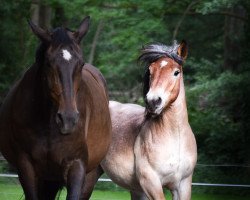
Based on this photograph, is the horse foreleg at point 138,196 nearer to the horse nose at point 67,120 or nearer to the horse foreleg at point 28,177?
the horse foreleg at point 28,177

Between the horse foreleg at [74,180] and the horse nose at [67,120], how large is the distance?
26.0 inches

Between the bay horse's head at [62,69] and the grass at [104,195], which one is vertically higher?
the bay horse's head at [62,69]

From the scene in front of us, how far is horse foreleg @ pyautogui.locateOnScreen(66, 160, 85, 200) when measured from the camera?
7.22m

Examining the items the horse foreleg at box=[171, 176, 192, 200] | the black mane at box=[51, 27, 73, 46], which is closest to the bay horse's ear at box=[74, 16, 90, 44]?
the black mane at box=[51, 27, 73, 46]

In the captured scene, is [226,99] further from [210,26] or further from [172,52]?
[210,26]

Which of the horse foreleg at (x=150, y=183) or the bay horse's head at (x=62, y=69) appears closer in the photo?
the bay horse's head at (x=62, y=69)

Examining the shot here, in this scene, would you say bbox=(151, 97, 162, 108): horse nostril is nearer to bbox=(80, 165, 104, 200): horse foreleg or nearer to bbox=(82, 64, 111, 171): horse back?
bbox=(82, 64, 111, 171): horse back

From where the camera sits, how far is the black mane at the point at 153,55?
920 cm

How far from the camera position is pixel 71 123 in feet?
21.8

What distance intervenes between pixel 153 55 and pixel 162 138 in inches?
35.6

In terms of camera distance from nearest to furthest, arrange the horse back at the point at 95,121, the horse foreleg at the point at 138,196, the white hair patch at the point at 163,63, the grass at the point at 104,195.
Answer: the horse back at the point at 95,121 < the white hair patch at the point at 163,63 < the horse foreleg at the point at 138,196 < the grass at the point at 104,195

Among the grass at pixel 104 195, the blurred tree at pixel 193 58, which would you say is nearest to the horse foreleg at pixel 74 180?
the grass at pixel 104 195

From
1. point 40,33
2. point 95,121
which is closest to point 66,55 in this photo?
point 40,33

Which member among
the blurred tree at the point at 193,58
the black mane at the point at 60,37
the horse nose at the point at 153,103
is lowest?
the blurred tree at the point at 193,58
